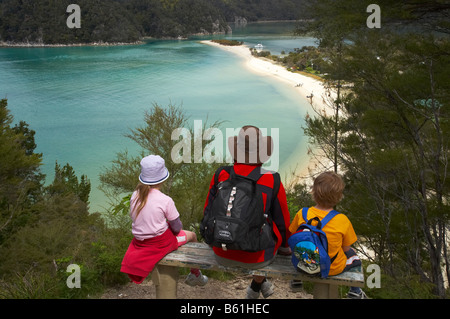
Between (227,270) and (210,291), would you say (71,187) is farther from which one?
(227,270)

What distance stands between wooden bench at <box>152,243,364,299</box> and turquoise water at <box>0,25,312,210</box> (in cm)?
1615

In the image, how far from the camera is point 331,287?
243 cm

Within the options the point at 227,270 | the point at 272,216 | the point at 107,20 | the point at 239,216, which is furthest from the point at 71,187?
the point at 107,20

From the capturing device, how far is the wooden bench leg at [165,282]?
2.70 metres

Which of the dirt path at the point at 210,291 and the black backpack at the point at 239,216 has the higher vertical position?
the black backpack at the point at 239,216

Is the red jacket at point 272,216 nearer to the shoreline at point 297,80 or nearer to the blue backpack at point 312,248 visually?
the blue backpack at point 312,248

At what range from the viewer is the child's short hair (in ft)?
7.46

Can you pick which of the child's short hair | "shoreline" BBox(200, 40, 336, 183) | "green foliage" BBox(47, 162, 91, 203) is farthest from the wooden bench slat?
"shoreline" BBox(200, 40, 336, 183)

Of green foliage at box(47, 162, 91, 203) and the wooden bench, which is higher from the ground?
the wooden bench

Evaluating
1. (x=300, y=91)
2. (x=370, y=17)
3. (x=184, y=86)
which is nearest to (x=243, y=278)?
(x=370, y=17)

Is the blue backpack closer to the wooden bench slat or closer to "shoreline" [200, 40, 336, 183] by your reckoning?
the wooden bench slat

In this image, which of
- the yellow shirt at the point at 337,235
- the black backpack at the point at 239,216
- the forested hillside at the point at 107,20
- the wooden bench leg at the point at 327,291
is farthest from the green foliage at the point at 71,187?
the forested hillside at the point at 107,20
